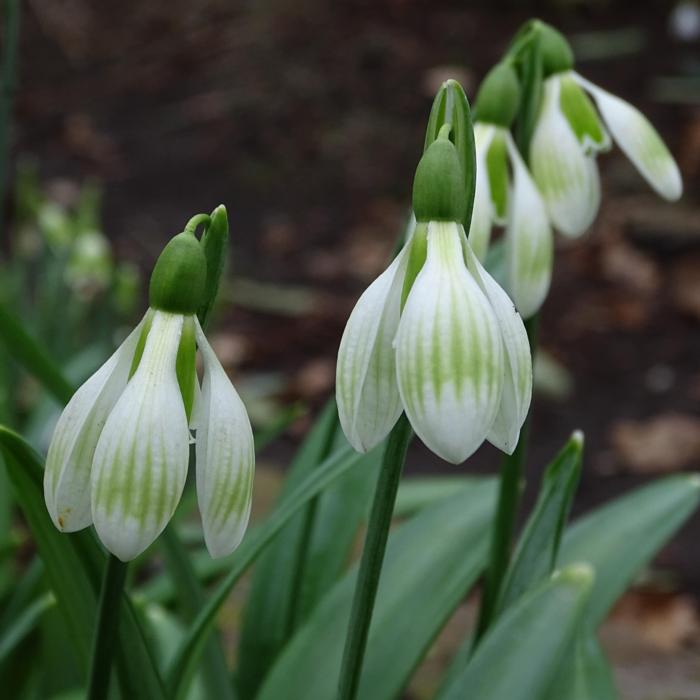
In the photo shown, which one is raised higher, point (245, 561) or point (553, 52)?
point (553, 52)

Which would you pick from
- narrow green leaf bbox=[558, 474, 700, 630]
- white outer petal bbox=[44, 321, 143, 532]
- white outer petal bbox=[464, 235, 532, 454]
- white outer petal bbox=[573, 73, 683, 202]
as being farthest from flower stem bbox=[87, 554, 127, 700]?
narrow green leaf bbox=[558, 474, 700, 630]

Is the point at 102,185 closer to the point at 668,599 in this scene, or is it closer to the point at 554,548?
the point at 668,599

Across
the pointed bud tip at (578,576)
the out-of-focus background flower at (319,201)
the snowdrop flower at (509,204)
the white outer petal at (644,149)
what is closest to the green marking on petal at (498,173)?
the snowdrop flower at (509,204)

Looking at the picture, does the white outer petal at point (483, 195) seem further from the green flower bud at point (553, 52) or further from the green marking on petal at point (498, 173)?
the green flower bud at point (553, 52)

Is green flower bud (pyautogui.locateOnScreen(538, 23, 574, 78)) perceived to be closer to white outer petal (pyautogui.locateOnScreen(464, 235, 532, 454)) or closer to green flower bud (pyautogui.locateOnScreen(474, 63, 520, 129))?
green flower bud (pyautogui.locateOnScreen(474, 63, 520, 129))

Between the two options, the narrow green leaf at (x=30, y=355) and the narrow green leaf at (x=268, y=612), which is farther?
the narrow green leaf at (x=268, y=612)

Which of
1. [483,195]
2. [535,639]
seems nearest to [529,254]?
[483,195]

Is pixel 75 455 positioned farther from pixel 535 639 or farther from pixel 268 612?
pixel 268 612
